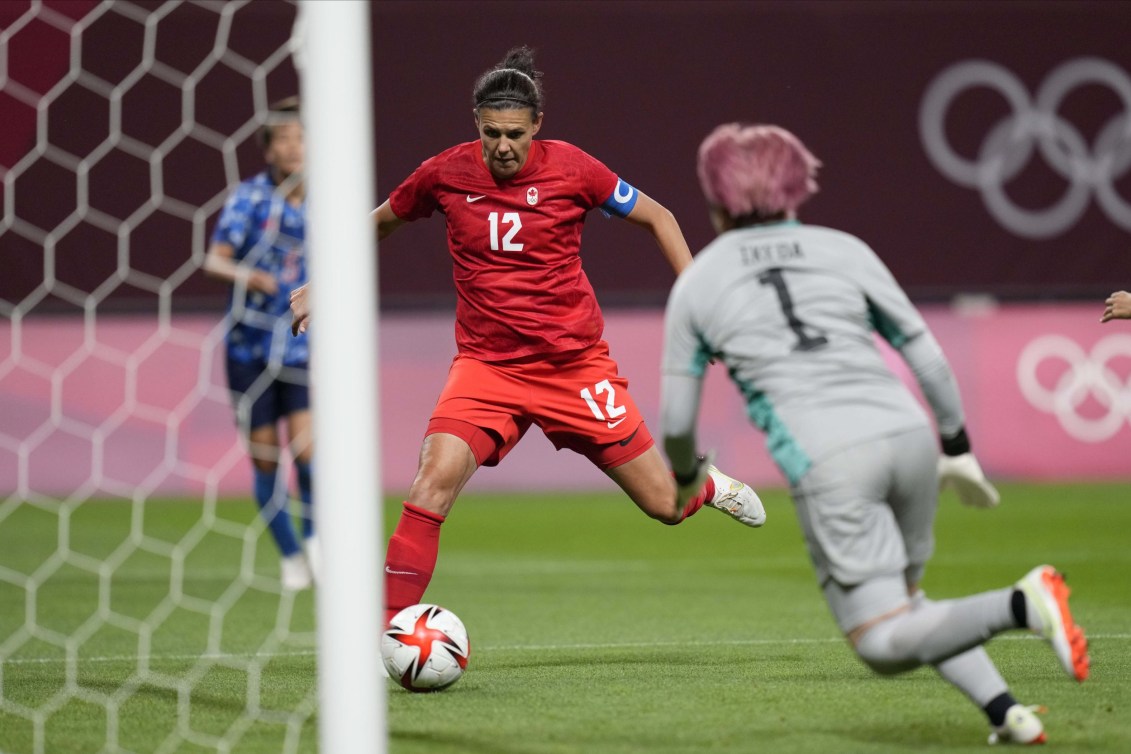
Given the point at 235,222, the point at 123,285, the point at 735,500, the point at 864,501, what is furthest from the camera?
→ the point at 123,285

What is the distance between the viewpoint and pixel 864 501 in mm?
3471

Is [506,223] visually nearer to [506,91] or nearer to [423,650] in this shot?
[506,91]

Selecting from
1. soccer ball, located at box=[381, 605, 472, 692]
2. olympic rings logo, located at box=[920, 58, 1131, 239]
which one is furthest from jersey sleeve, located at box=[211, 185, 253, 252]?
olympic rings logo, located at box=[920, 58, 1131, 239]

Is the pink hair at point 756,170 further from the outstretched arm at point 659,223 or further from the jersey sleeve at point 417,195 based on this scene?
the jersey sleeve at point 417,195

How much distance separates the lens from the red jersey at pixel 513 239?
16.5ft

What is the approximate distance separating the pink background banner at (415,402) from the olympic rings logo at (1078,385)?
0.01 m

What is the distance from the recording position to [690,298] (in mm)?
3562

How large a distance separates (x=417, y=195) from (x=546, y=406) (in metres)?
0.82

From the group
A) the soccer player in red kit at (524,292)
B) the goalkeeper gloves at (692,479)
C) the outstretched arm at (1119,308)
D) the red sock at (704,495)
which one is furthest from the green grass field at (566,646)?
the outstretched arm at (1119,308)

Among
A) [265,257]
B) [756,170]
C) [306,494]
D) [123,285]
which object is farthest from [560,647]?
[123,285]

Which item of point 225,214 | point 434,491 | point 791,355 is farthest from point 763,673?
point 225,214

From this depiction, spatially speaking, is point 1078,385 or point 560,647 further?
point 1078,385

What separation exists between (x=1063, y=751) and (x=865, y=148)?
10.4 m

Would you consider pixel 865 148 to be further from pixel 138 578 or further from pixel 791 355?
pixel 791 355
